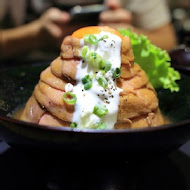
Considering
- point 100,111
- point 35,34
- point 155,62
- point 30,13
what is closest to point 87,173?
point 100,111

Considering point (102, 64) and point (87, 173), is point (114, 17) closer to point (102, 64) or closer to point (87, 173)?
point (102, 64)

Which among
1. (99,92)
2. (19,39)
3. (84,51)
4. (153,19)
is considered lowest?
(19,39)

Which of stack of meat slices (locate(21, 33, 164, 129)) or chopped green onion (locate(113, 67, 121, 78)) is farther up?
chopped green onion (locate(113, 67, 121, 78))

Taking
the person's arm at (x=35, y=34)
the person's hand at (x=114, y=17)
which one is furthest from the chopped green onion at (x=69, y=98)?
the person's arm at (x=35, y=34)

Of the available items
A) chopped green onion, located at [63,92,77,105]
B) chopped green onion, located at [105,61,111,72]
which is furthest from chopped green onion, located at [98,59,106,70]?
chopped green onion, located at [63,92,77,105]

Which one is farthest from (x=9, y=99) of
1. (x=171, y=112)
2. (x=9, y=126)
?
(x=171, y=112)

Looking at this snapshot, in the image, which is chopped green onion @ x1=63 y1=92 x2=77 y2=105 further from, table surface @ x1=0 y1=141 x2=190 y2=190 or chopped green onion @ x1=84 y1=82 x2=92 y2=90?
table surface @ x1=0 y1=141 x2=190 y2=190
